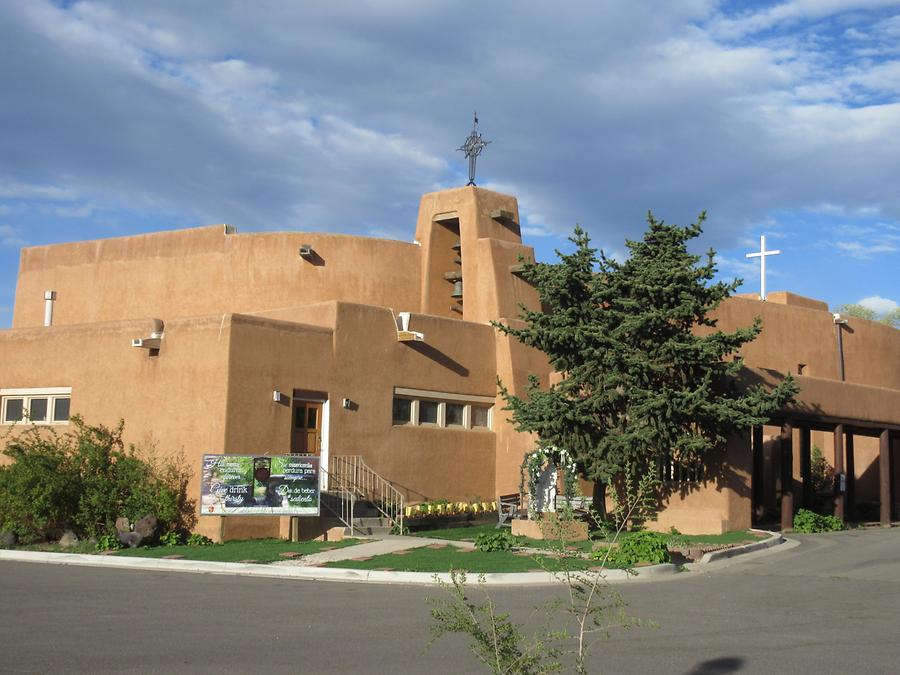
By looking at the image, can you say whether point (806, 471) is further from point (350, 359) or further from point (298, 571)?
point (298, 571)

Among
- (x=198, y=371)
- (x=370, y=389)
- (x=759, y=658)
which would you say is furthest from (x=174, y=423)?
(x=759, y=658)

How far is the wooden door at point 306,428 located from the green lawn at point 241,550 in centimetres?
281

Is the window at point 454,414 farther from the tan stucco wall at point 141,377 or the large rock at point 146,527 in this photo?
the large rock at point 146,527

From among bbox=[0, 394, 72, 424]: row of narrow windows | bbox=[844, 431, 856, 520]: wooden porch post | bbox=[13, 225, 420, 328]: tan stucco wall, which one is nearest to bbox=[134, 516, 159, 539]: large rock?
bbox=[0, 394, 72, 424]: row of narrow windows

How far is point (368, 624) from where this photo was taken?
38.7 ft

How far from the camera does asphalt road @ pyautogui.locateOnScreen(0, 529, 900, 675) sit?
9.48m

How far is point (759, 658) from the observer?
991cm

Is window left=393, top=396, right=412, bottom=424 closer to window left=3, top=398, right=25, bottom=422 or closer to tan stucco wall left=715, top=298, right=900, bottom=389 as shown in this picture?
window left=3, top=398, right=25, bottom=422

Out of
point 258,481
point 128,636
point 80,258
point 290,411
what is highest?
point 80,258

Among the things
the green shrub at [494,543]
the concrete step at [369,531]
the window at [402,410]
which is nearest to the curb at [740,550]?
the green shrub at [494,543]

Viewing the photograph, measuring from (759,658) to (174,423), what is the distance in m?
16.5

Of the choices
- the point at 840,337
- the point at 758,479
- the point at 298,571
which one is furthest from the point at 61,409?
the point at 840,337

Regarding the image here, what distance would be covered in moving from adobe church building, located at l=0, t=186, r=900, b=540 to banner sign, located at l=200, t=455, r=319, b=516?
2.74ft

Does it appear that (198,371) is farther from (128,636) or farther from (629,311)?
(128,636)
